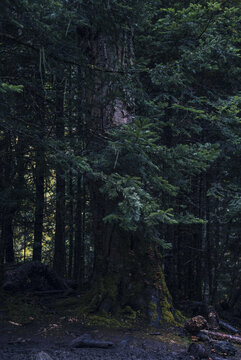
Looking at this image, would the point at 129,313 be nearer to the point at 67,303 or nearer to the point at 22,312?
the point at 67,303

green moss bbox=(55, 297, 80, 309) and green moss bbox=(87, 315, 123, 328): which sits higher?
green moss bbox=(55, 297, 80, 309)

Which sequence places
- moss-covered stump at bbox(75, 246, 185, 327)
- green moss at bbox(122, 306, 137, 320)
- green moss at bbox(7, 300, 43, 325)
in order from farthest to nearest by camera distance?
moss-covered stump at bbox(75, 246, 185, 327) → green moss at bbox(122, 306, 137, 320) → green moss at bbox(7, 300, 43, 325)

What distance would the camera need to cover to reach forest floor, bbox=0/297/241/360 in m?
4.93

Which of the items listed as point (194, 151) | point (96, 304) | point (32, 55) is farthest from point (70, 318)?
point (32, 55)

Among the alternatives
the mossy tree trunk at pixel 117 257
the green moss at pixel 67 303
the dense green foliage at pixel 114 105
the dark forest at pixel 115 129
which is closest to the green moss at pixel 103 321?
the dark forest at pixel 115 129

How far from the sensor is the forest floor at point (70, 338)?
4.93 meters

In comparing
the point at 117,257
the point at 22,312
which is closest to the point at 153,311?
the point at 117,257

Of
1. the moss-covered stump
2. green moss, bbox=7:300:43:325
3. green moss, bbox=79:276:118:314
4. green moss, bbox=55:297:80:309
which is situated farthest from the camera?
green moss, bbox=55:297:80:309

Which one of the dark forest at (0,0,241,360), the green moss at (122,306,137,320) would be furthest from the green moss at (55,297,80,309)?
the green moss at (122,306,137,320)

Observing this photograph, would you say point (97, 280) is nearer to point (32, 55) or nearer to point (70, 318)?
point (70, 318)

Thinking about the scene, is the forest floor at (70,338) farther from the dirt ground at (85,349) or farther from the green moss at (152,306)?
the green moss at (152,306)

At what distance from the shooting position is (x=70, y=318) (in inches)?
258

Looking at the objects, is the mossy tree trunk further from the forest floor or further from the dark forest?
the forest floor

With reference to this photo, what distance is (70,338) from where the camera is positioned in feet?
18.2
